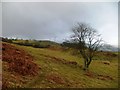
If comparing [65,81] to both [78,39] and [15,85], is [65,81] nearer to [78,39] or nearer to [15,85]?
[15,85]

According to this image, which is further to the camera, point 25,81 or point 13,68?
point 13,68

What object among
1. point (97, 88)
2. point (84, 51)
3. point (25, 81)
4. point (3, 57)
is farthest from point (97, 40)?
point (25, 81)

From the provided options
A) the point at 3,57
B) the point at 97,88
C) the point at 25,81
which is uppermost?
the point at 3,57

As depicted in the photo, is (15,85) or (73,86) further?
(73,86)

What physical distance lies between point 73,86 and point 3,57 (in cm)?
1254

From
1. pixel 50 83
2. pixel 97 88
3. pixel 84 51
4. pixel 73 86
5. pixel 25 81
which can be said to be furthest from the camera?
pixel 84 51

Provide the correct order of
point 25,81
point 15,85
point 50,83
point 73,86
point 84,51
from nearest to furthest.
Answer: point 15,85 → point 25,81 → point 50,83 → point 73,86 → point 84,51

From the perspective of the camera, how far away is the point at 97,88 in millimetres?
37906

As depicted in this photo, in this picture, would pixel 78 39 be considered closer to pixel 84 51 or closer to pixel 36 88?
pixel 84 51

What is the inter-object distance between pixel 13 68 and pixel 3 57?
5.28 meters

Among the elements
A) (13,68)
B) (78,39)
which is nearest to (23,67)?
(13,68)

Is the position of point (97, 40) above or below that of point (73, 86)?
above

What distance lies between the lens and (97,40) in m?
60.6

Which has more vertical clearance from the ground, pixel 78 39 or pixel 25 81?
pixel 78 39
